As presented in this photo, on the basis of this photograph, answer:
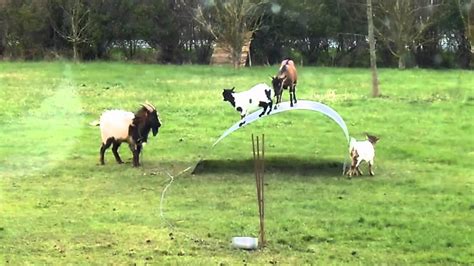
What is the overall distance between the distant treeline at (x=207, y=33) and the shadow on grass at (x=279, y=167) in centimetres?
1576

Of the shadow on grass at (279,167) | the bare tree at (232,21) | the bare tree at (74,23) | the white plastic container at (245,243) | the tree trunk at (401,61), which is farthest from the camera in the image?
the bare tree at (74,23)

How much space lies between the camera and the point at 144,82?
18.5 meters

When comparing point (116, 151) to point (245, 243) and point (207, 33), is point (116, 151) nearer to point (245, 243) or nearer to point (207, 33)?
point (245, 243)

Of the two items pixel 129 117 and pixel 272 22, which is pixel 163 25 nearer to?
pixel 272 22

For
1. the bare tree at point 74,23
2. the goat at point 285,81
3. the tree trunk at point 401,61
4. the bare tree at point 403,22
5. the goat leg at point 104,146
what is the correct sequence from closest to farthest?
the goat at point 285,81 < the goat leg at point 104,146 < the bare tree at point 403,22 < the tree trunk at point 401,61 < the bare tree at point 74,23

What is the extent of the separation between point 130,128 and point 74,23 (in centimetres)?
1687

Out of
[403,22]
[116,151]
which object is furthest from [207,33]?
[116,151]

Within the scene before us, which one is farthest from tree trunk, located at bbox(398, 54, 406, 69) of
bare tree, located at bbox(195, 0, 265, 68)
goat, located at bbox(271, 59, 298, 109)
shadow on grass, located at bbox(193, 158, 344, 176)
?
goat, located at bbox(271, 59, 298, 109)

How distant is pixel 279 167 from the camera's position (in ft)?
29.8

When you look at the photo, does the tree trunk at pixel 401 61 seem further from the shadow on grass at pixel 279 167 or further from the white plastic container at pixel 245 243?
the white plastic container at pixel 245 243

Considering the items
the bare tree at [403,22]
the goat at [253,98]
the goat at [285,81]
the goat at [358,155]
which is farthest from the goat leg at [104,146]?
the bare tree at [403,22]

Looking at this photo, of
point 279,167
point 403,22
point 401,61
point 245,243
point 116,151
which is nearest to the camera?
point 245,243

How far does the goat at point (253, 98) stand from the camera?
27.8 feet

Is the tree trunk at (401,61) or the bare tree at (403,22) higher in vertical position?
the bare tree at (403,22)
